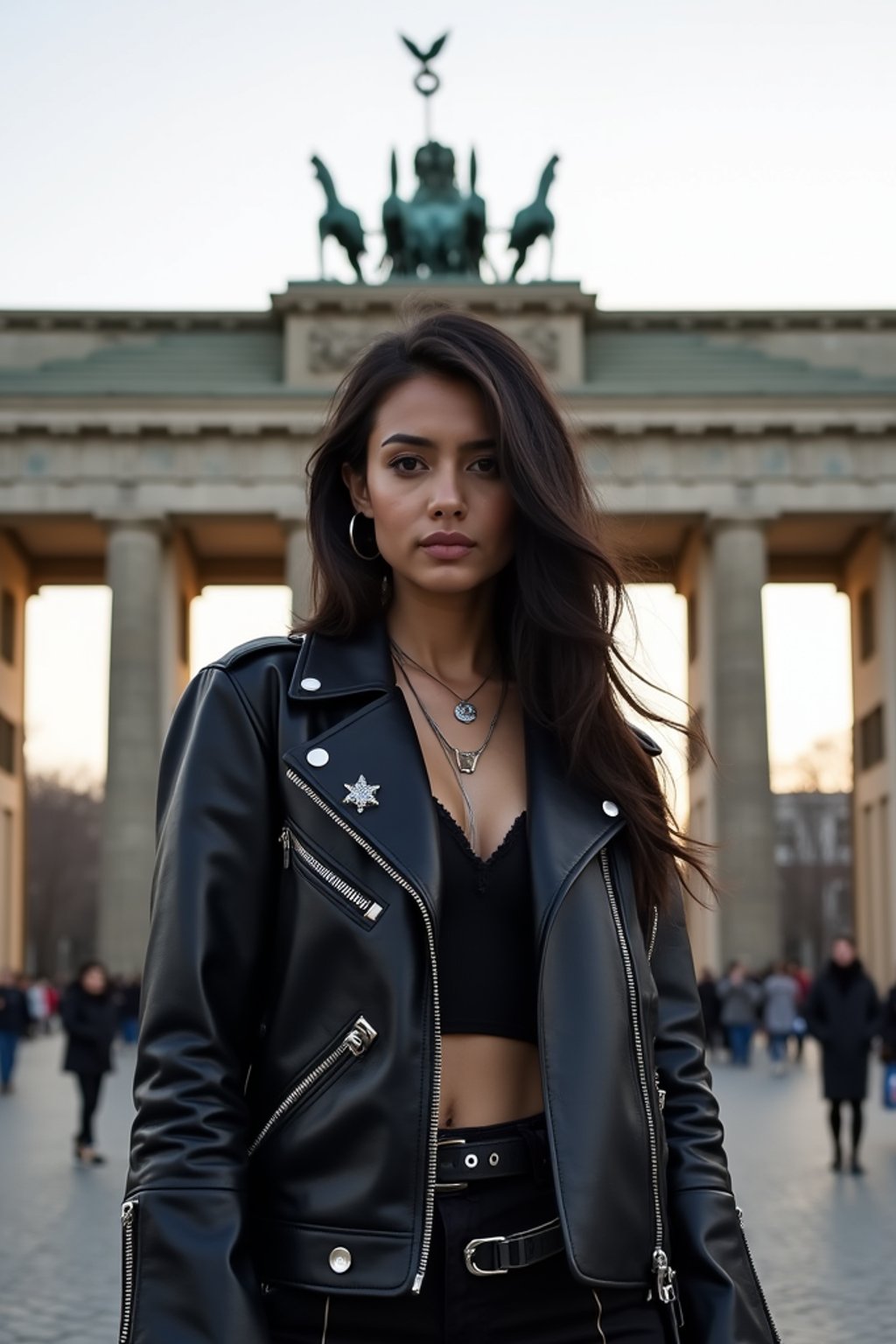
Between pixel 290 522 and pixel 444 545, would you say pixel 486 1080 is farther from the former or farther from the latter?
pixel 290 522

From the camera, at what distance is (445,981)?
2.64m

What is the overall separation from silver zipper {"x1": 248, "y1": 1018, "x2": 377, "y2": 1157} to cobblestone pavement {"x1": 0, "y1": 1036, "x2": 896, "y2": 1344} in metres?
6.85

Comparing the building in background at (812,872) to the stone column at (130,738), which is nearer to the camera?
the stone column at (130,738)

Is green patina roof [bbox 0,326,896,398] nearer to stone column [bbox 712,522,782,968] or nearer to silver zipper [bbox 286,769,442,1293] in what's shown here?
stone column [bbox 712,522,782,968]

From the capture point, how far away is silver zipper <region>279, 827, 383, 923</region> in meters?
2.56

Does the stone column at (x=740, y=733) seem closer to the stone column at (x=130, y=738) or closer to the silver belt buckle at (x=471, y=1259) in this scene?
the stone column at (x=130, y=738)

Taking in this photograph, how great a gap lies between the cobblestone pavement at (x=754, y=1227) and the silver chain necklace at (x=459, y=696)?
21.8 feet

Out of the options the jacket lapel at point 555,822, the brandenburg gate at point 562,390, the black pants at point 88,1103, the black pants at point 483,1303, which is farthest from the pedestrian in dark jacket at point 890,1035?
the brandenburg gate at point 562,390

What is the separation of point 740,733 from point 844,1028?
31158 millimetres

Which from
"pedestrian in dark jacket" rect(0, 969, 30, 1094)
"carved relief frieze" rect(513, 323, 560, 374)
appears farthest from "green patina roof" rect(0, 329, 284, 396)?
"pedestrian in dark jacket" rect(0, 969, 30, 1094)

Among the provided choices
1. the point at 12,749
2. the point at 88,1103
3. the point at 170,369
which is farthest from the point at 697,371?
the point at 88,1103

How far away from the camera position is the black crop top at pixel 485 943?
2648 millimetres

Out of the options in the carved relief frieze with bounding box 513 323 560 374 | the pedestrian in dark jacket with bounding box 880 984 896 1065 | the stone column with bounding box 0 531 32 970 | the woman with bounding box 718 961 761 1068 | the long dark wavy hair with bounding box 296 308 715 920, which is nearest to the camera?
the long dark wavy hair with bounding box 296 308 715 920

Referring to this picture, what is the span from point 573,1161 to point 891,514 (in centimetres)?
4806
